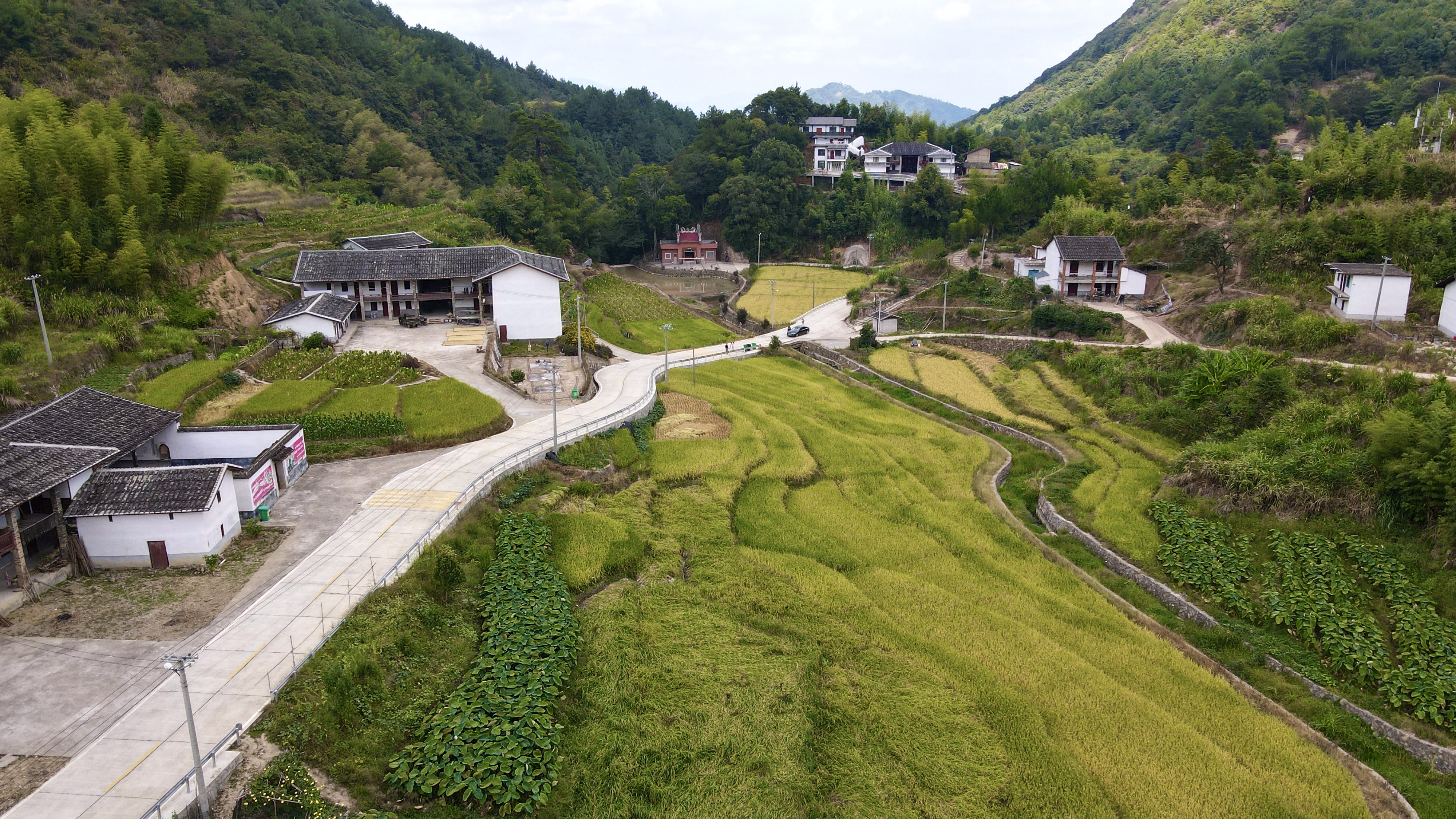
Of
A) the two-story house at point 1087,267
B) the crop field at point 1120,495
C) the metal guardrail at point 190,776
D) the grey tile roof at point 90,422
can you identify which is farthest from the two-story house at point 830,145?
the metal guardrail at point 190,776

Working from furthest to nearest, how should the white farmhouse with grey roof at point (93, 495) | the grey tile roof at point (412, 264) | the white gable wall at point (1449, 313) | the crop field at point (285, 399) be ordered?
the grey tile roof at point (412, 264)
the white gable wall at point (1449, 313)
the crop field at point (285, 399)
the white farmhouse with grey roof at point (93, 495)

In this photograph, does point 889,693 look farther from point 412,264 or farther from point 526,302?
point 412,264


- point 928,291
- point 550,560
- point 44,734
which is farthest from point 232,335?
point 928,291

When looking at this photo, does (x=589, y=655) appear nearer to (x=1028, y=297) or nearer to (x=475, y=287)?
(x=475, y=287)

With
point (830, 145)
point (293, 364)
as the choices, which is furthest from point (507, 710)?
point (830, 145)

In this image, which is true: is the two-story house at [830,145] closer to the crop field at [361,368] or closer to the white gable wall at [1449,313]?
the white gable wall at [1449,313]
